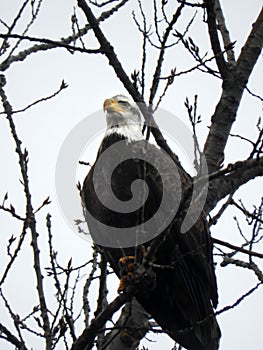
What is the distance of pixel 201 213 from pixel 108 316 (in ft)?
4.84

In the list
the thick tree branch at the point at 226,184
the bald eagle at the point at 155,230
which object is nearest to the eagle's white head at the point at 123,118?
the bald eagle at the point at 155,230

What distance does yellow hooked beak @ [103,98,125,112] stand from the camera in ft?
17.3

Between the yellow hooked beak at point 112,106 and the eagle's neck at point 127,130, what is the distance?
269mm

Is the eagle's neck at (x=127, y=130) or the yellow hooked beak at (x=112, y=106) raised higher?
the yellow hooked beak at (x=112, y=106)

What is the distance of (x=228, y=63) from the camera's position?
469 cm

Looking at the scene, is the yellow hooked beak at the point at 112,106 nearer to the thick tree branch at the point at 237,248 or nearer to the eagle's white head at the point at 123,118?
the eagle's white head at the point at 123,118

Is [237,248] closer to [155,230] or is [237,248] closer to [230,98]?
[155,230]

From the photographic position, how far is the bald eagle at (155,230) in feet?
13.0

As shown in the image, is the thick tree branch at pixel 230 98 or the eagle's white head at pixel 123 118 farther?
the eagle's white head at pixel 123 118

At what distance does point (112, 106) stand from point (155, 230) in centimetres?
190

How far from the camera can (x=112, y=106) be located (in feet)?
17.4

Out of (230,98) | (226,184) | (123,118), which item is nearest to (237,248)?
(226,184)

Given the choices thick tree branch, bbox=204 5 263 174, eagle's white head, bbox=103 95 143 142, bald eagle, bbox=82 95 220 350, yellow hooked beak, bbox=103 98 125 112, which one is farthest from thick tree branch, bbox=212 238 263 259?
yellow hooked beak, bbox=103 98 125 112

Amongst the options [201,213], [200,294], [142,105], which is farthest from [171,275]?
A: [142,105]
